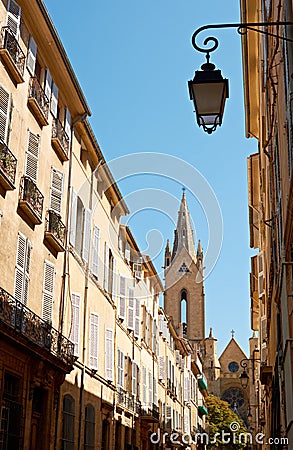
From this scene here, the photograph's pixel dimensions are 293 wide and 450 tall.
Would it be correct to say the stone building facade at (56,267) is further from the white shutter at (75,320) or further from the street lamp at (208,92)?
the street lamp at (208,92)

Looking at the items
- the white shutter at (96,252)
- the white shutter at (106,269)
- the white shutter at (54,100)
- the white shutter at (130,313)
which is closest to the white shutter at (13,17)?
the white shutter at (54,100)

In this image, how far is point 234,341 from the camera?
10556 centimetres

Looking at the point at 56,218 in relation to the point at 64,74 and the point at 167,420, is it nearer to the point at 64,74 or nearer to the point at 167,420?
the point at 64,74

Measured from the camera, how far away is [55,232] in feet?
59.0

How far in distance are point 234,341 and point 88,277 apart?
86.8m

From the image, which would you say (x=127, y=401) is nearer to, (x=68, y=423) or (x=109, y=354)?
(x=109, y=354)

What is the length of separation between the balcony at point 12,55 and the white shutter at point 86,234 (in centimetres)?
676

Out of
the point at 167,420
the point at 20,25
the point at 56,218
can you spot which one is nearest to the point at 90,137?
the point at 56,218

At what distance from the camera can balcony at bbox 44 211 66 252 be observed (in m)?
17.5

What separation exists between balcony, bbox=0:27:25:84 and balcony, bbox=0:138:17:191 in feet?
6.33

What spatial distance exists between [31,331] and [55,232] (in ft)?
11.5

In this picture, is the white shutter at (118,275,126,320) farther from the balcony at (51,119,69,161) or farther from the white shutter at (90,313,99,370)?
the balcony at (51,119,69,161)

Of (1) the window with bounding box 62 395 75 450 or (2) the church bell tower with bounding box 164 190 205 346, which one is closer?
(1) the window with bounding box 62 395 75 450

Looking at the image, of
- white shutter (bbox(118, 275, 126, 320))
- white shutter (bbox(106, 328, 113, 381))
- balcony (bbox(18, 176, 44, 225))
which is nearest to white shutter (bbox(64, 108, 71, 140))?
balcony (bbox(18, 176, 44, 225))
